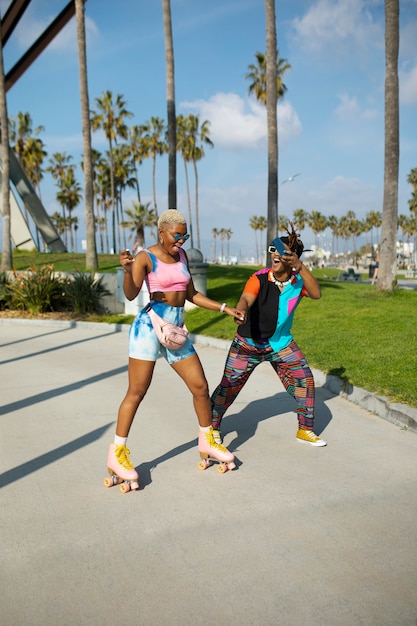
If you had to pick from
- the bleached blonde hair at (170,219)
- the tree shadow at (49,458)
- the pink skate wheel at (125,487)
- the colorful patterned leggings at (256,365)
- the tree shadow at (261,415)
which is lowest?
the tree shadow at (261,415)

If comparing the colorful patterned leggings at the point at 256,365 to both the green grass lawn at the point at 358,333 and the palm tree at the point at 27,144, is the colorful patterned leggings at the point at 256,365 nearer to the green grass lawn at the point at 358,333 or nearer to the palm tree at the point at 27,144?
the green grass lawn at the point at 358,333

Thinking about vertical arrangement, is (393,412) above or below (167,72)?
below

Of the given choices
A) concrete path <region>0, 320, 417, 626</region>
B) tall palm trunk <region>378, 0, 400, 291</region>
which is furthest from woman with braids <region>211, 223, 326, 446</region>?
tall palm trunk <region>378, 0, 400, 291</region>

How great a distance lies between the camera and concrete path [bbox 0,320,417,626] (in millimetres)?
2805

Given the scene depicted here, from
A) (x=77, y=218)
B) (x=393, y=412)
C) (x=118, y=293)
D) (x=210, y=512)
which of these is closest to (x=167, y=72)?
(x=118, y=293)

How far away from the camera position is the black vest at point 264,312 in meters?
5.05

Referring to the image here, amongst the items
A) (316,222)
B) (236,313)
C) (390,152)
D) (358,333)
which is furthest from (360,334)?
(316,222)

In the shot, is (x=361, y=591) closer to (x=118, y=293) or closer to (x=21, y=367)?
(x=21, y=367)

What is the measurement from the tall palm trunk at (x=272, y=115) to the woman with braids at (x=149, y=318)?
16535 mm

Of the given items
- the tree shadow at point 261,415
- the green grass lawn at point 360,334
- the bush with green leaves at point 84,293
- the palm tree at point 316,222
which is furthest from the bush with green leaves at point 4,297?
the palm tree at point 316,222

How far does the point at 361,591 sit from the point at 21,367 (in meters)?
7.84

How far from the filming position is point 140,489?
4332mm

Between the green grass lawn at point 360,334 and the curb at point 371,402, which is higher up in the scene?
the green grass lawn at point 360,334

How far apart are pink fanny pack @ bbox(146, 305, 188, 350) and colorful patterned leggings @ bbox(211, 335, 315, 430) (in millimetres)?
997
